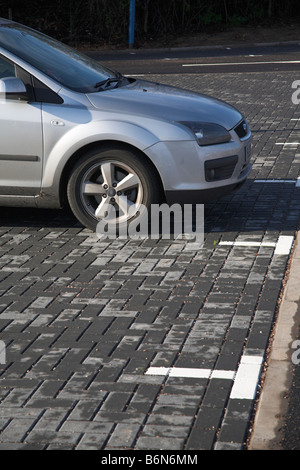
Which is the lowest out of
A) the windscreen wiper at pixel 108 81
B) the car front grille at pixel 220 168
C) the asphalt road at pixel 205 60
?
the asphalt road at pixel 205 60

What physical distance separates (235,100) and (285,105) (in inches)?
39.0

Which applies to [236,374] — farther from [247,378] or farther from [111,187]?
[111,187]

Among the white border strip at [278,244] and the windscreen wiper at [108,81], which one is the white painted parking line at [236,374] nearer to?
the white border strip at [278,244]

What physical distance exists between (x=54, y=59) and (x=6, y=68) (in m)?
0.60

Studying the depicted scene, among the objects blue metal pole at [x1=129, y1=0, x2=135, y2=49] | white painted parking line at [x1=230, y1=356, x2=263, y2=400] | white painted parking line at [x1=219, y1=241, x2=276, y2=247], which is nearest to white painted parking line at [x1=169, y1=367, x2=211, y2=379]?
white painted parking line at [x1=230, y1=356, x2=263, y2=400]

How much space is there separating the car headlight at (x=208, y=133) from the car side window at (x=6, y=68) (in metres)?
1.60

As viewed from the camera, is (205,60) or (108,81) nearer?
(108,81)

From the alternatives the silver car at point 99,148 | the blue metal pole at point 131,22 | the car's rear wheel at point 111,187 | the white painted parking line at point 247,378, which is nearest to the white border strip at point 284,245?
the silver car at point 99,148

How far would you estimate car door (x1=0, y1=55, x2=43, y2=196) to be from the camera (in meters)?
7.27

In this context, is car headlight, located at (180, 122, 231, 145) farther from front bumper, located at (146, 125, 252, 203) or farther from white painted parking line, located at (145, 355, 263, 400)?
white painted parking line, located at (145, 355, 263, 400)

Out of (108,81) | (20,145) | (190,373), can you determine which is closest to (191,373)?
(190,373)

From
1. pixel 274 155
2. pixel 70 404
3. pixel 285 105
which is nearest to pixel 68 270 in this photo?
pixel 70 404

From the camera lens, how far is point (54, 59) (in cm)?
789

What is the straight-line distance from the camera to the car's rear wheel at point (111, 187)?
7277 millimetres
